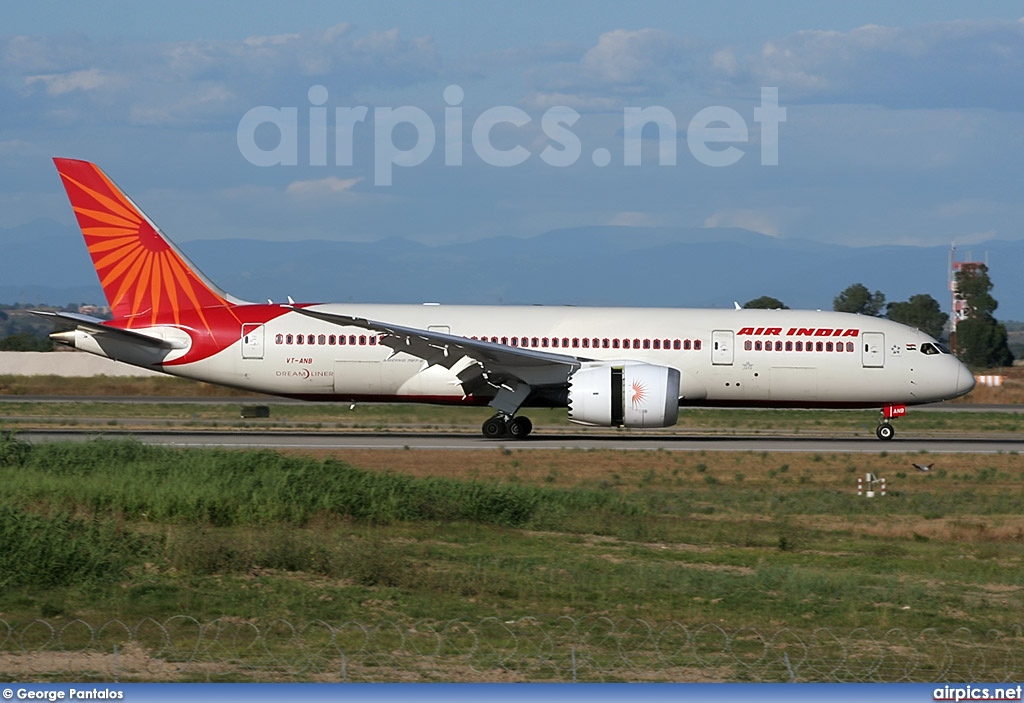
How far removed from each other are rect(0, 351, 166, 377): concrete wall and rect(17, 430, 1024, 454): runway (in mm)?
36424

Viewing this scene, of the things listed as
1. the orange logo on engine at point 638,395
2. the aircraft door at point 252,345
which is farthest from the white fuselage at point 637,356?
the orange logo on engine at point 638,395

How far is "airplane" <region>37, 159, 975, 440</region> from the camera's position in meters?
33.9

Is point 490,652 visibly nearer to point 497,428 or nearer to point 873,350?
point 497,428

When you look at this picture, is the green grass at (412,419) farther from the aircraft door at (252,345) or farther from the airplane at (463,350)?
the aircraft door at (252,345)

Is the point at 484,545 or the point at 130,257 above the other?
the point at 130,257

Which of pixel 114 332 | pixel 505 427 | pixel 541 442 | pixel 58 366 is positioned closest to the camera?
pixel 541 442

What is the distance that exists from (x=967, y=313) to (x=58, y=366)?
93.2 metres

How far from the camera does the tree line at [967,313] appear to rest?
388ft

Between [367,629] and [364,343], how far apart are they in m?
21.6

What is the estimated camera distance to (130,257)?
35.3 m

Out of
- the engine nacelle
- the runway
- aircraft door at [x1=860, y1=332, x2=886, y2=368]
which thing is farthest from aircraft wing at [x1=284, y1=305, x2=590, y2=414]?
aircraft door at [x1=860, y1=332, x2=886, y2=368]

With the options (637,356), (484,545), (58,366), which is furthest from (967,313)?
(484,545)

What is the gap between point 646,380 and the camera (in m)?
31.7

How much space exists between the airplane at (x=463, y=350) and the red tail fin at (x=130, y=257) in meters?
0.04
